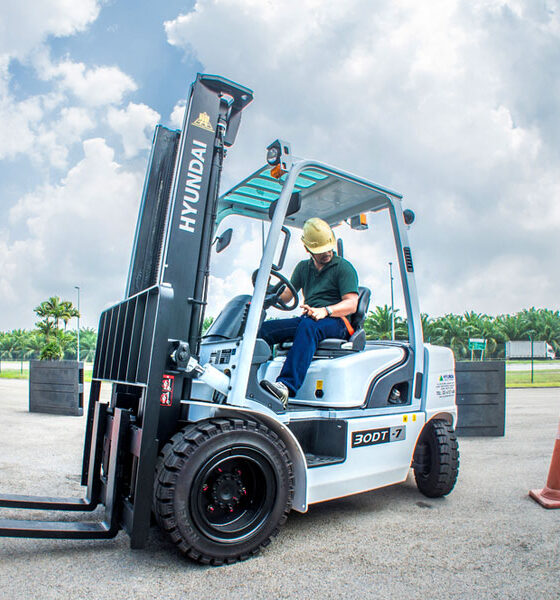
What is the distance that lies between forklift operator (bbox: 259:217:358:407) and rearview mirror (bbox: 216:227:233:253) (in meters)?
0.55

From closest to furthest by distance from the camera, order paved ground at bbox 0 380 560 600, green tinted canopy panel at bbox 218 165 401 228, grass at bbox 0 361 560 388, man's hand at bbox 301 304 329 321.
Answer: paved ground at bbox 0 380 560 600 → man's hand at bbox 301 304 329 321 → green tinted canopy panel at bbox 218 165 401 228 → grass at bbox 0 361 560 388

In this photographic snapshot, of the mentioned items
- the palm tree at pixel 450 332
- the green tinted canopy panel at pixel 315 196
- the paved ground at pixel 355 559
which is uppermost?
the palm tree at pixel 450 332

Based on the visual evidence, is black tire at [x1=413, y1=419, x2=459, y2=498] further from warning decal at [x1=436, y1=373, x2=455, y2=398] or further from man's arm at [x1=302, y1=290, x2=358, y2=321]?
man's arm at [x1=302, y1=290, x2=358, y2=321]

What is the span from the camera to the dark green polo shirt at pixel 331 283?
418 cm

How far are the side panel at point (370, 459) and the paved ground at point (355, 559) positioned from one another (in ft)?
0.96

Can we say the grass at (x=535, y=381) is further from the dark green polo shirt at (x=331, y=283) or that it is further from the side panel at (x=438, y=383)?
the dark green polo shirt at (x=331, y=283)

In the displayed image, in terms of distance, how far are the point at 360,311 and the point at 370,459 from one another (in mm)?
1221

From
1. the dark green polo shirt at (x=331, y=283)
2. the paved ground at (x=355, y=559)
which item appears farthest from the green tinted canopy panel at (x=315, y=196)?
the paved ground at (x=355, y=559)

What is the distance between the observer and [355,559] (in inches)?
120

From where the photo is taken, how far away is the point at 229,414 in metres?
3.17

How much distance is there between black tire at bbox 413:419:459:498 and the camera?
4.46m

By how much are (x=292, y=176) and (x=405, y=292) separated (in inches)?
68.4

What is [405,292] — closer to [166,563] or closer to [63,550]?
[166,563]

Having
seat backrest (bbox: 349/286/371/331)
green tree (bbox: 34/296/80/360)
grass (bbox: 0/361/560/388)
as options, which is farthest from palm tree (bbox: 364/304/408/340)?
seat backrest (bbox: 349/286/371/331)
